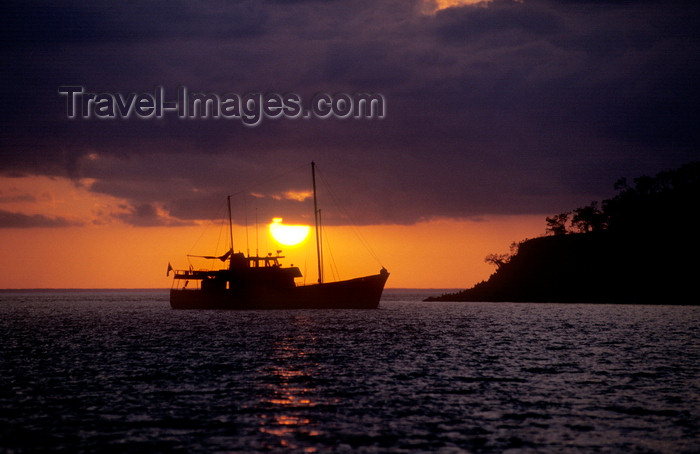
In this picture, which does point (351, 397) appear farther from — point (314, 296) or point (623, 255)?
point (623, 255)

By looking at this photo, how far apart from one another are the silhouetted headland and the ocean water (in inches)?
4429

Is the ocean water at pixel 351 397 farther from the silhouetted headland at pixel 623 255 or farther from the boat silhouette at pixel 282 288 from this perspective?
the silhouetted headland at pixel 623 255

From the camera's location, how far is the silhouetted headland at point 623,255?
15875 centimetres

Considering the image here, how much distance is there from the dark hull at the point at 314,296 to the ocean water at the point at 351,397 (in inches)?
2172

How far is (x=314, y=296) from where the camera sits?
111250 millimetres

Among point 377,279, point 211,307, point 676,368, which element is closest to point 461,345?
point 676,368

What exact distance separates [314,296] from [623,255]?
90.3m

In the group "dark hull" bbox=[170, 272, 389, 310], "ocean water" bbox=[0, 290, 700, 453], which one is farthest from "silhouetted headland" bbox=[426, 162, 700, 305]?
"ocean water" bbox=[0, 290, 700, 453]

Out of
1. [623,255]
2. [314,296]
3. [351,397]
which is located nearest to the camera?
[351,397]

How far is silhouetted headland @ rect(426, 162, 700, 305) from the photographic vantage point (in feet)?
521

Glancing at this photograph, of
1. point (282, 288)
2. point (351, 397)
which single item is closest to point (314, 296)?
point (282, 288)

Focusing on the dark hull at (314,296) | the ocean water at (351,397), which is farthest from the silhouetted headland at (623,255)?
the ocean water at (351,397)

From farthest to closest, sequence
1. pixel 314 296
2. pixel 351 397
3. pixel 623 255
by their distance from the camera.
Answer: pixel 623 255, pixel 314 296, pixel 351 397

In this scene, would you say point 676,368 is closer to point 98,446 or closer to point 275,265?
point 98,446
